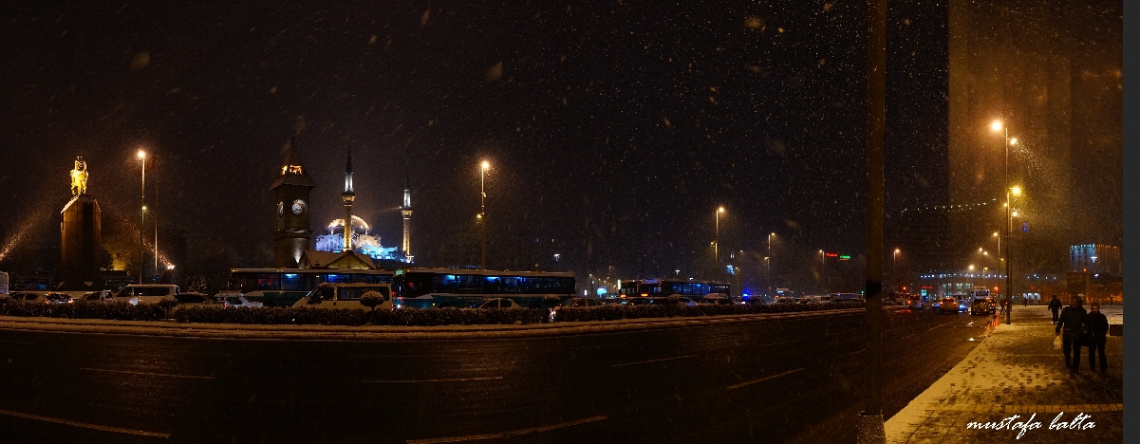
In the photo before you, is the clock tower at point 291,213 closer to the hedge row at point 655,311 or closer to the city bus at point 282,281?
the city bus at point 282,281

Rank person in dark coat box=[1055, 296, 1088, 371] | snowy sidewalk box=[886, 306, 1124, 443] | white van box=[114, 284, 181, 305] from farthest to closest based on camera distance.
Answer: white van box=[114, 284, 181, 305] → person in dark coat box=[1055, 296, 1088, 371] → snowy sidewalk box=[886, 306, 1124, 443]

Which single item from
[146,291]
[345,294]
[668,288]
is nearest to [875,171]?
[345,294]

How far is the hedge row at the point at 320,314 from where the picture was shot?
28688 mm

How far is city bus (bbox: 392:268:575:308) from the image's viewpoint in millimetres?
46688

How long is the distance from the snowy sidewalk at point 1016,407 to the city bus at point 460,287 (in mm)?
33170

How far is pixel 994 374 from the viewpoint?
51.5ft

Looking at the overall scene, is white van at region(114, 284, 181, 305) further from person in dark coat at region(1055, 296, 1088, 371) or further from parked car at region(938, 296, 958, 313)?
parked car at region(938, 296, 958, 313)

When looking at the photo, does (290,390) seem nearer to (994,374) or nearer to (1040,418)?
(1040,418)

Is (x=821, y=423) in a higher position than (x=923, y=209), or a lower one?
lower

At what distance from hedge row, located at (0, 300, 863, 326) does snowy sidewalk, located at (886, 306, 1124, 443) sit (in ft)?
58.0

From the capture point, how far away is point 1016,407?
11.5m

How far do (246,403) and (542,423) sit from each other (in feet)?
15.3

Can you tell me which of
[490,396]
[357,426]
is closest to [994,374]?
[490,396]

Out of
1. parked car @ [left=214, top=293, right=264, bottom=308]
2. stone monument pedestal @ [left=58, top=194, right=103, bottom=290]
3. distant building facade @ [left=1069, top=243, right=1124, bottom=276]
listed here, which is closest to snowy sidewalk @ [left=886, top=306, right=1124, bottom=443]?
parked car @ [left=214, top=293, right=264, bottom=308]
